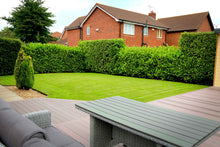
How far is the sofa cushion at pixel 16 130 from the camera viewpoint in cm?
124

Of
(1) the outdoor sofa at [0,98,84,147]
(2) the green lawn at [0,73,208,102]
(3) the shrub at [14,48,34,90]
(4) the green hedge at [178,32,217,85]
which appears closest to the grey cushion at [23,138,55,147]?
(1) the outdoor sofa at [0,98,84,147]

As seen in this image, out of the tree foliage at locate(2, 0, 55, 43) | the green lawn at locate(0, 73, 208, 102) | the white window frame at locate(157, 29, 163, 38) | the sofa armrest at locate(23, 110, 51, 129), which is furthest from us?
the tree foliage at locate(2, 0, 55, 43)

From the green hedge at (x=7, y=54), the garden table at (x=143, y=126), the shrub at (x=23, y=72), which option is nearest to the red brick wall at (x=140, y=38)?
the green hedge at (x=7, y=54)

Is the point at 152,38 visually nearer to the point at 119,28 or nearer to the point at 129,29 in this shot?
the point at 129,29

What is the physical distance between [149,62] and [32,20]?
24.4 metres

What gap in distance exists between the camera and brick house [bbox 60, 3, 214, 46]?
20672mm

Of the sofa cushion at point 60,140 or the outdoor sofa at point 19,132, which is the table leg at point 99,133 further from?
the outdoor sofa at point 19,132

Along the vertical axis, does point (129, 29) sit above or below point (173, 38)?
above

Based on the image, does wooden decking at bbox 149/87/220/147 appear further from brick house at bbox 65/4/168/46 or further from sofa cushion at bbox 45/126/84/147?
brick house at bbox 65/4/168/46

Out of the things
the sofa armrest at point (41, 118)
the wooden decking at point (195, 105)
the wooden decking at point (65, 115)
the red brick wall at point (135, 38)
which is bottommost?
the wooden decking at point (195, 105)

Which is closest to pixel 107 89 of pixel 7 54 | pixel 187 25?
pixel 7 54

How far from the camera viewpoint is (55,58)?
15.7 meters

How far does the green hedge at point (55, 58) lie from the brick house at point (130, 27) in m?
6.18

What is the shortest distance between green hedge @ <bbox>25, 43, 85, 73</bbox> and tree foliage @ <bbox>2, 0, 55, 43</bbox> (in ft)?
51.6
